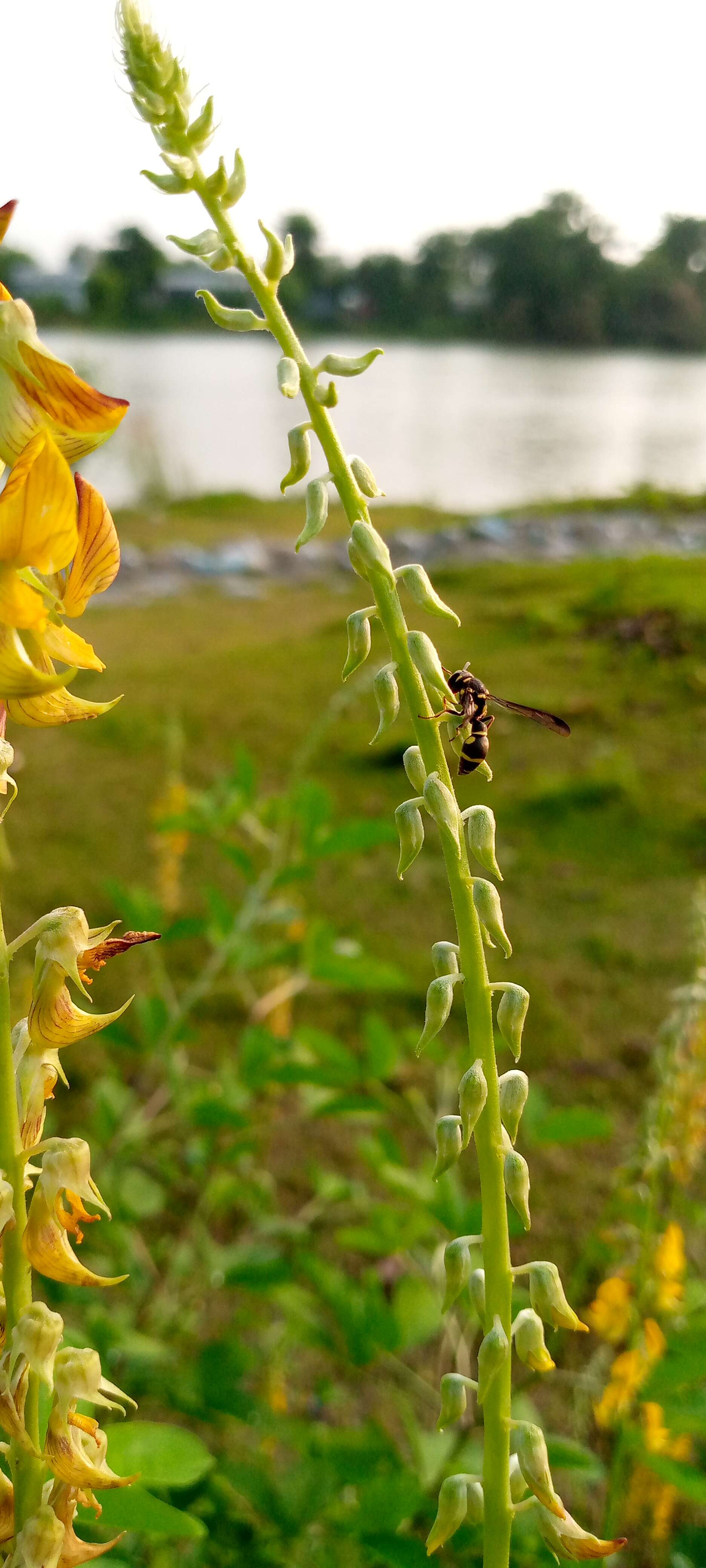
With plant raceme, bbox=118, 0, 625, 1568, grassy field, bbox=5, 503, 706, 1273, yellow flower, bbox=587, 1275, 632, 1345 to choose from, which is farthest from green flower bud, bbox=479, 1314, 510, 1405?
grassy field, bbox=5, 503, 706, 1273

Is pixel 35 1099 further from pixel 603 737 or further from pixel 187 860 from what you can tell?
pixel 603 737

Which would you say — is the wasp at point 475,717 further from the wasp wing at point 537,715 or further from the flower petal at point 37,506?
the flower petal at point 37,506

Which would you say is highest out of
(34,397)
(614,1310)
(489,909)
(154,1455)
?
(34,397)

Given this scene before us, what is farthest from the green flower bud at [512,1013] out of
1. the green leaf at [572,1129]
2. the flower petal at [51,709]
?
the green leaf at [572,1129]

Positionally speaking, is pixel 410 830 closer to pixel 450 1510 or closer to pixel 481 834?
pixel 481 834

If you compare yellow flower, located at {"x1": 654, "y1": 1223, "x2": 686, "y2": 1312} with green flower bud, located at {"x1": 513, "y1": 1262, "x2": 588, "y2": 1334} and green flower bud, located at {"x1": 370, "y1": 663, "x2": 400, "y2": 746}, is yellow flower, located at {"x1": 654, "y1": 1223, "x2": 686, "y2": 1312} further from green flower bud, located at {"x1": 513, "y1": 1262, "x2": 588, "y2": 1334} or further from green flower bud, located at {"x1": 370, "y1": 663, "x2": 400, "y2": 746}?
green flower bud, located at {"x1": 370, "y1": 663, "x2": 400, "y2": 746}

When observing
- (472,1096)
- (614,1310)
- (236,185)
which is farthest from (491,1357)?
(614,1310)
